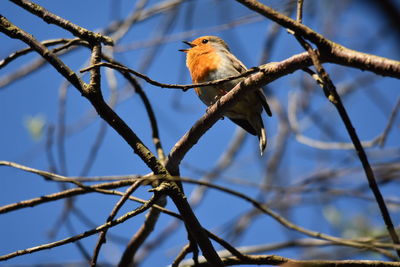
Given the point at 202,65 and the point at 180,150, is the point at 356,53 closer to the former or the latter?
the point at 180,150

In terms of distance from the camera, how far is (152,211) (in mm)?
3012

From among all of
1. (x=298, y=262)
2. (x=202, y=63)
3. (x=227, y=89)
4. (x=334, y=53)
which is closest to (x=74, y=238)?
(x=298, y=262)

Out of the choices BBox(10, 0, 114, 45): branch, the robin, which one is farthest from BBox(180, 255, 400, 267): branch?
the robin

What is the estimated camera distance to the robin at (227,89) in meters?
4.41

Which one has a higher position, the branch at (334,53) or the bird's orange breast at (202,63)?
the bird's orange breast at (202,63)

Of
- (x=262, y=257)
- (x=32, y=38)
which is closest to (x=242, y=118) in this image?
(x=262, y=257)

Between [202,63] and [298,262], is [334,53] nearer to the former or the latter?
[298,262]

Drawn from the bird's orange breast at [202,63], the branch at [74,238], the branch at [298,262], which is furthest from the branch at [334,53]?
the bird's orange breast at [202,63]

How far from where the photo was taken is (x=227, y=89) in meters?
4.50

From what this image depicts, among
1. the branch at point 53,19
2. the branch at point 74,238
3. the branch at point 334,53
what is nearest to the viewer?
the branch at point 334,53

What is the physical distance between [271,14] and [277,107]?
12.6ft

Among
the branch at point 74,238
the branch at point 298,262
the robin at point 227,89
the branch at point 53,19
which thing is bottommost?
the branch at point 298,262

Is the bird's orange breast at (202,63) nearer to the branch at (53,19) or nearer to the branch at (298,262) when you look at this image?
the branch at (53,19)

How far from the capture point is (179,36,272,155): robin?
441 cm
